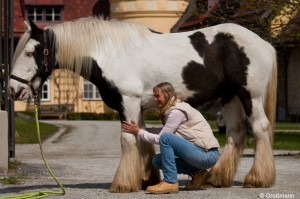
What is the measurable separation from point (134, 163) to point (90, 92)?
134ft

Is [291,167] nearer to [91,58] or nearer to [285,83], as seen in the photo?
[91,58]

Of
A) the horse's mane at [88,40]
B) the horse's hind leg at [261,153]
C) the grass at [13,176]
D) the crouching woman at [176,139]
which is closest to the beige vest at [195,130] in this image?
the crouching woman at [176,139]

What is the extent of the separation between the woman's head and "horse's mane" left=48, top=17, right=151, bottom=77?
80 cm

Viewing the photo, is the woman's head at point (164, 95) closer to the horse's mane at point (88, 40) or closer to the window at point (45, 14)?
the horse's mane at point (88, 40)

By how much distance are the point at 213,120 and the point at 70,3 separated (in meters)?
13.6

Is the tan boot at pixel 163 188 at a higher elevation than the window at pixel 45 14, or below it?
below

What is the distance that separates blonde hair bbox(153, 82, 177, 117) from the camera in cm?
1024

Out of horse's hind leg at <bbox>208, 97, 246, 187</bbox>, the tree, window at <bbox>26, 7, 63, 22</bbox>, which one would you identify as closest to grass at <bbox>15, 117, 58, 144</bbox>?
the tree

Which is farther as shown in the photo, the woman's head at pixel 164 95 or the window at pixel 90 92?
the window at pixel 90 92

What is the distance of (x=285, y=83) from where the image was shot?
43625 mm

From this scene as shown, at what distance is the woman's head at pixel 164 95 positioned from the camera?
1024 cm

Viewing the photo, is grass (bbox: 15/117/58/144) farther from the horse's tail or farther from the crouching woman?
the crouching woman

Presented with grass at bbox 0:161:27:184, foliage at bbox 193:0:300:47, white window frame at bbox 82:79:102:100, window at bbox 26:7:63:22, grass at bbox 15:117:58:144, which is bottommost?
white window frame at bbox 82:79:102:100

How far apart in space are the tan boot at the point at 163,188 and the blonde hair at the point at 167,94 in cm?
75
